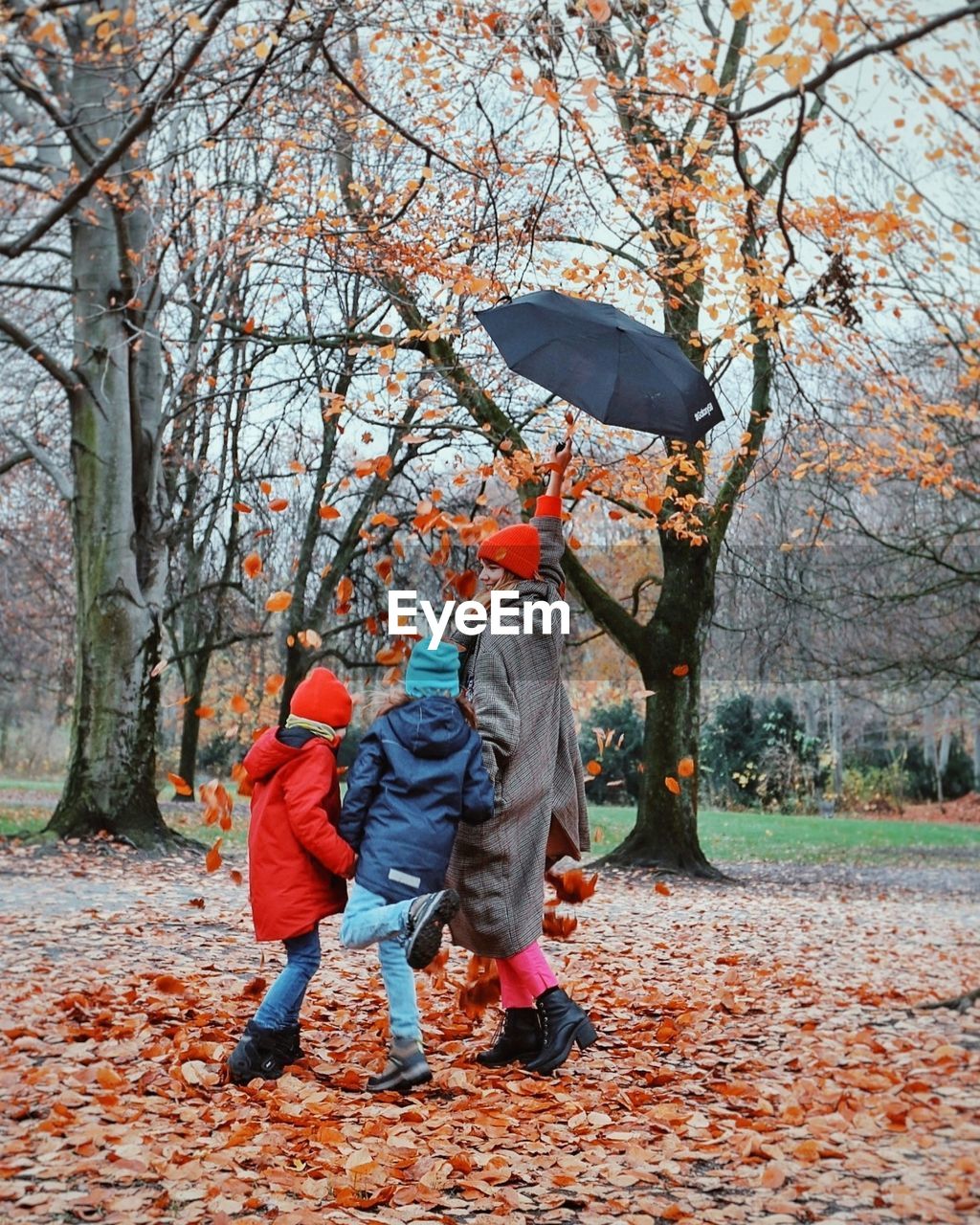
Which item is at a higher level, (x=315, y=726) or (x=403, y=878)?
(x=315, y=726)

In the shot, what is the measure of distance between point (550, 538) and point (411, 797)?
123 cm

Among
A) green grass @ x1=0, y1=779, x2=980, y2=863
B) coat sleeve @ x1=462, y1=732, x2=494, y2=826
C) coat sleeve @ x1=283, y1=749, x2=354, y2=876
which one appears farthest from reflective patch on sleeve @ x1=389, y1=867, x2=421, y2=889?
green grass @ x1=0, y1=779, x2=980, y2=863

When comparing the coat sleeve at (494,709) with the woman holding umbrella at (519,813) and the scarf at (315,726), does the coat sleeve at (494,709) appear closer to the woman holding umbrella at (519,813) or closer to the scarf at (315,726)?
the woman holding umbrella at (519,813)

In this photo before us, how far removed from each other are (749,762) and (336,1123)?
24587 mm

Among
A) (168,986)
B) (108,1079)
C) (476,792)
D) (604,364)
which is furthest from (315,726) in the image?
(168,986)

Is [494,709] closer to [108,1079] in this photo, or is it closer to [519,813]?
[519,813]

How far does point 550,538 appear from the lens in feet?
15.8

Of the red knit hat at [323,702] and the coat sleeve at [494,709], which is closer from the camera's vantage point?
the red knit hat at [323,702]

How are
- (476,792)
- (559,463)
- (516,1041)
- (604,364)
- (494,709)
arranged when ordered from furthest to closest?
A: (604,364) → (559,463) → (516,1041) → (494,709) → (476,792)

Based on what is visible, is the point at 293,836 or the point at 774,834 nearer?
the point at 293,836

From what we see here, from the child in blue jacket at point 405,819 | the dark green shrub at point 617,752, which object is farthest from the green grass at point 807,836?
the child in blue jacket at point 405,819

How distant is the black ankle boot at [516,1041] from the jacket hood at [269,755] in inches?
51.2

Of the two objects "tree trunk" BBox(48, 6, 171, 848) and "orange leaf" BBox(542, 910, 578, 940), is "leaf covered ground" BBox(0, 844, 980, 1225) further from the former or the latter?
"tree trunk" BBox(48, 6, 171, 848)

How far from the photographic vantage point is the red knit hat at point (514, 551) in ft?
15.2
